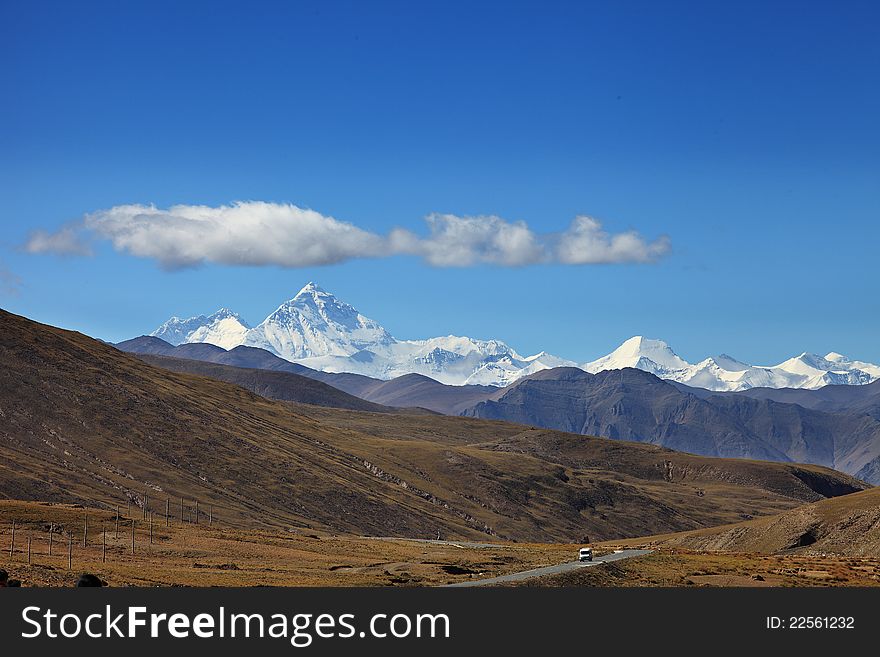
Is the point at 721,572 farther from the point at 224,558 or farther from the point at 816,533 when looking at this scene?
the point at 816,533

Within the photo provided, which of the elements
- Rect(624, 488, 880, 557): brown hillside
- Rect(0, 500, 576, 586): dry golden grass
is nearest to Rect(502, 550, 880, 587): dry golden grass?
Rect(0, 500, 576, 586): dry golden grass

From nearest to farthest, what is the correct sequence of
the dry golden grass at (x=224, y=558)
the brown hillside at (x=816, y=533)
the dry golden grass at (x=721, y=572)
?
the dry golden grass at (x=224, y=558), the dry golden grass at (x=721, y=572), the brown hillside at (x=816, y=533)

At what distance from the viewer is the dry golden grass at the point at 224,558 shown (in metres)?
80.2

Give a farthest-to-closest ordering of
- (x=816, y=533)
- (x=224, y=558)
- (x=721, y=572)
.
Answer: (x=816, y=533) < (x=224, y=558) < (x=721, y=572)

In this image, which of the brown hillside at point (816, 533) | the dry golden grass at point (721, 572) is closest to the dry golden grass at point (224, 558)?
the dry golden grass at point (721, 572)

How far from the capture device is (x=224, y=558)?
10306 centimetres

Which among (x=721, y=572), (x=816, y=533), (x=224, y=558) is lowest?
(x=816, y=533)

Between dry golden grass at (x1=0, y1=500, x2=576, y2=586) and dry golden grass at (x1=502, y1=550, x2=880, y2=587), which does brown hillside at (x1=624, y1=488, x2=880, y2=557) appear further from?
dry golden grass at (x1=0, y1=500, x2=576, y2=586)

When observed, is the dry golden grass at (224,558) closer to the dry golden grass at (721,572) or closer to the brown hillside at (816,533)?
the dry golden grass at (721,572)

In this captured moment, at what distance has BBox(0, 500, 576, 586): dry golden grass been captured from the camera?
3157 inches

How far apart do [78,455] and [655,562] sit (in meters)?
119

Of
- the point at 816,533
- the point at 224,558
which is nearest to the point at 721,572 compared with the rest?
the point at 224,558

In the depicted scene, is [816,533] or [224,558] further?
[816,533]

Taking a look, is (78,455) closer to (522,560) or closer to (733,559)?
(522,560)
